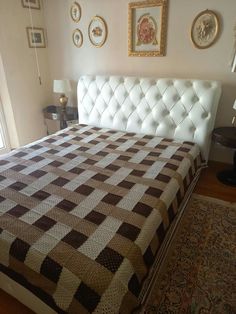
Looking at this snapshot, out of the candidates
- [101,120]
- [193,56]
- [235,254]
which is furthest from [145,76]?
[235,254]

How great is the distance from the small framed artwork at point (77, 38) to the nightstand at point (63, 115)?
92cm

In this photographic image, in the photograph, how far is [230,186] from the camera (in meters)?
2.44

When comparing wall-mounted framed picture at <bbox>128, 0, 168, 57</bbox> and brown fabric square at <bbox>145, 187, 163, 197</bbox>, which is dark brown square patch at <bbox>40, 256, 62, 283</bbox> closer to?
brown fabric square at <bbox>145, 187, 163, 197</bbox>

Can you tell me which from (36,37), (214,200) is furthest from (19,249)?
(36,37)

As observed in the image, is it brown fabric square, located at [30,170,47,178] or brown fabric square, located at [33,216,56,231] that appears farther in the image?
brown fabric square, located at [30,170,47,178]

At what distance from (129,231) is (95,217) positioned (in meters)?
0.22

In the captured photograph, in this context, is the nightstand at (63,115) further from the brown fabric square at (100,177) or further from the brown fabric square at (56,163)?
the brown fabric square at (100,177)

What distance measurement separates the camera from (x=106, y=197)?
1.45 meters

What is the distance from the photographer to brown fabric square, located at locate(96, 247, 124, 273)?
1.00m

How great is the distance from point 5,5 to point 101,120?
1.86 meters

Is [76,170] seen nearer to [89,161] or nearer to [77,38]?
[89,161]

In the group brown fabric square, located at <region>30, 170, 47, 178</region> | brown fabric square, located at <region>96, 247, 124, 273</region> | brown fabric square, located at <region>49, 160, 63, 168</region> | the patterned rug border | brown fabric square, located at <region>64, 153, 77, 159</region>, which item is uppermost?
brown fabric square, located at <region>64, 153, 77, 159</region>

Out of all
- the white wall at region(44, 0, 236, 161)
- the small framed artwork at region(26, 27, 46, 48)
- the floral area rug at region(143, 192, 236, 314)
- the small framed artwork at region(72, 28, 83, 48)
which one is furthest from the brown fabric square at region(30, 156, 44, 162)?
the small framed artwork at region(26, 27, 46, 48)

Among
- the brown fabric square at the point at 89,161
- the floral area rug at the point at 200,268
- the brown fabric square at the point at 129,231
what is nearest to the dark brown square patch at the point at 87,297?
the brown fabric square at the point at 129,231
